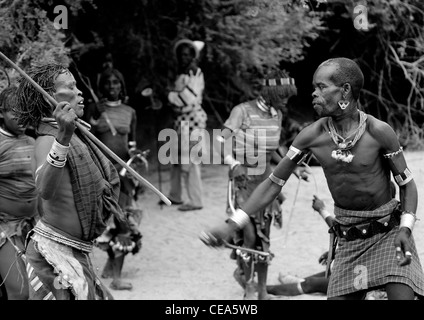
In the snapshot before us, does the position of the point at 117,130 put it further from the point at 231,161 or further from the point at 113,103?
the point at 231,161

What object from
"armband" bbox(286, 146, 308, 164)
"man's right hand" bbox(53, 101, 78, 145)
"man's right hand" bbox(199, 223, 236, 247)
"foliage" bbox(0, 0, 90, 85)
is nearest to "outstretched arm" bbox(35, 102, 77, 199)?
"man's right hand" bbox(53, 101, 78, 145)

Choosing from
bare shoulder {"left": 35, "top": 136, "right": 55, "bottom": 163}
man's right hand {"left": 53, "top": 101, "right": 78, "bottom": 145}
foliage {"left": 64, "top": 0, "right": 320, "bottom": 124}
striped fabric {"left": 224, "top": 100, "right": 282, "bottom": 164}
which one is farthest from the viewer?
foliage {"left": 64, "top": 0, "right": 320, "bottom": 124}

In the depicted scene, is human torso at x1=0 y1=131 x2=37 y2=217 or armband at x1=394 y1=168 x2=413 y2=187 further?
human torso at x1=0 y1=131 x2=37 y2=217

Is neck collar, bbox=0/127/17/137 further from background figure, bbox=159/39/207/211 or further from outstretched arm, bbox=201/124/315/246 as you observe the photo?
Result: background figure, bbox=159/39/207/211

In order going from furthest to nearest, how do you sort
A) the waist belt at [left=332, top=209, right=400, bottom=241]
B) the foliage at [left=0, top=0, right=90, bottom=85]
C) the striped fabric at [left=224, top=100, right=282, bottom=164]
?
the striped fabric at [left=224, top=100, right=282, bottom=164] → the foliage at [left=0, top=0, right=90, bottom=85] → the waist belt at [left=332, top=209, right=400, bottom=241]

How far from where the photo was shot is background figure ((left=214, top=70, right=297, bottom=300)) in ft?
22.6

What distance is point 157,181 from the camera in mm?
11141

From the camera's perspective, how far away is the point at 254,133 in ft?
23.0

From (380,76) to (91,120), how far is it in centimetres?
589

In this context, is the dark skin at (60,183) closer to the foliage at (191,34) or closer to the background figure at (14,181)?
the background figure at (14,181)

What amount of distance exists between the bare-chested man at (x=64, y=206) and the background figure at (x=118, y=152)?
2.84 meters

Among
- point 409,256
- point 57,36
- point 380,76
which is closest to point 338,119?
point 409,256

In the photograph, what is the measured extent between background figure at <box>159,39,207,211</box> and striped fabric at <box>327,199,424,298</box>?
5.48 m

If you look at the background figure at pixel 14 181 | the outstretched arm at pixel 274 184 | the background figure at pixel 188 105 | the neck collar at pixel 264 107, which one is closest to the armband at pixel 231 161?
the neck collar at pixel 264 107
